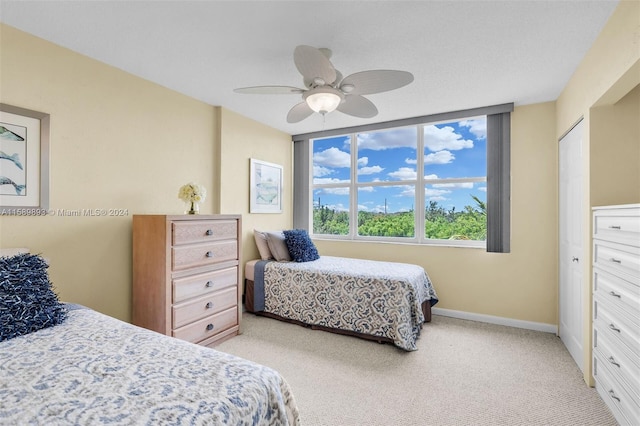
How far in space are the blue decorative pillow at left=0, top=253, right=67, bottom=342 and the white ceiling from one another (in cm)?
153

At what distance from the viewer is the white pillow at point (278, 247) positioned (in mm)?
3764

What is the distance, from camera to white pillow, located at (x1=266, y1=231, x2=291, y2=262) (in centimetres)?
376

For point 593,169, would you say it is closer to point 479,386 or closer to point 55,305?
point 479,386

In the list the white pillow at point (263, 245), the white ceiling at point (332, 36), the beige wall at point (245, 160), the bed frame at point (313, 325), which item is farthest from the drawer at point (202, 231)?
the white ceiling at point (332, 36)

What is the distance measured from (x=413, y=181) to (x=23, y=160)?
3.82 metres

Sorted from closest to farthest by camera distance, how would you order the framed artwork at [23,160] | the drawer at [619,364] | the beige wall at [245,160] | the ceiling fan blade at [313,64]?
the drawer at [619,364], the ceiling fan blade at [313,64], the framed artwork at [23,160], the beige wall at [245,160]

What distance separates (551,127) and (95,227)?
4.48m

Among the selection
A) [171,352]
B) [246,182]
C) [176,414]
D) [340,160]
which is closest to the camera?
[176,414]

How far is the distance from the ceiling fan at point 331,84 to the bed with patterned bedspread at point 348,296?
1.65 m

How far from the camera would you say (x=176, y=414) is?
35.3 inches

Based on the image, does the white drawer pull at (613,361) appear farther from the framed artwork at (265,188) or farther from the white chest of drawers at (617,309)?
the framed artwork at (265,188)

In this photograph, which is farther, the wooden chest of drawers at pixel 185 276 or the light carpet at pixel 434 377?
the wooden chest of drawers at pixel 185 276

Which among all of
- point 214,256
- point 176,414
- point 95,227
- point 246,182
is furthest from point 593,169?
point 95,227

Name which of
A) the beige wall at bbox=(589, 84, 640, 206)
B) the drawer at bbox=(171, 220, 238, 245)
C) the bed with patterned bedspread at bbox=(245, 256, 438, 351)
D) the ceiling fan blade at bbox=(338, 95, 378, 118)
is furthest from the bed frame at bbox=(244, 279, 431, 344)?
the ceiling fan blade at bbox=(338, 95, 378, 118)
